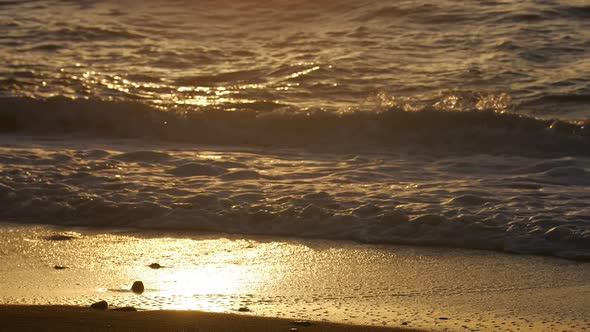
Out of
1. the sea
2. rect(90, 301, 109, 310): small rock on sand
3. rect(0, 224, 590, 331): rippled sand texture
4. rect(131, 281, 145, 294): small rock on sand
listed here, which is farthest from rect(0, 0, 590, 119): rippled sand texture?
rect(90, 301, 109, 310): small rock on sand

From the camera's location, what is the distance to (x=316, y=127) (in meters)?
10.1

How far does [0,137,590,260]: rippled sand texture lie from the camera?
255 inches

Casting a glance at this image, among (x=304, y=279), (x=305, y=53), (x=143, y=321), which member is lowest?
(x=304, y=279)

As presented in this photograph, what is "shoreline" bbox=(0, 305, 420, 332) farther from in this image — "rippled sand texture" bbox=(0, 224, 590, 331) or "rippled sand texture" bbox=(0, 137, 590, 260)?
"rippled sand texture" bbox=(0, 137, 590, 260)

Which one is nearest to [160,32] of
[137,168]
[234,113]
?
[234,113]

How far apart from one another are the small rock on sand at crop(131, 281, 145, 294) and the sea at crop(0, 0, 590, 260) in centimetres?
153

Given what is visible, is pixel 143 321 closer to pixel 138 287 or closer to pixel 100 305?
pixel 100 305

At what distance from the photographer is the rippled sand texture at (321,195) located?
21.2ft

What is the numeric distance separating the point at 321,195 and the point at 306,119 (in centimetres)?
326

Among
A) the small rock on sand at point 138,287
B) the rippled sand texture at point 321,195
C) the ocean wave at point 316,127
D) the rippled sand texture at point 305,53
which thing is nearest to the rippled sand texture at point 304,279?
the small rock on sand at point 138,287

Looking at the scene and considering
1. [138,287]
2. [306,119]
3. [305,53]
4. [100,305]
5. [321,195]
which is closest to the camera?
[100,305]

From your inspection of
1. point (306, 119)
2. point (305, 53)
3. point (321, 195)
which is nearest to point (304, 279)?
point (321, 195)

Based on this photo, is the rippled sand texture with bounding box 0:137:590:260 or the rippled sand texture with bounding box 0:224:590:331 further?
the rippled sand texture with bounding box 0:137:590:260

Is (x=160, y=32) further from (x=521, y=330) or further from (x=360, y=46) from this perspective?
(x=521, y=330)
